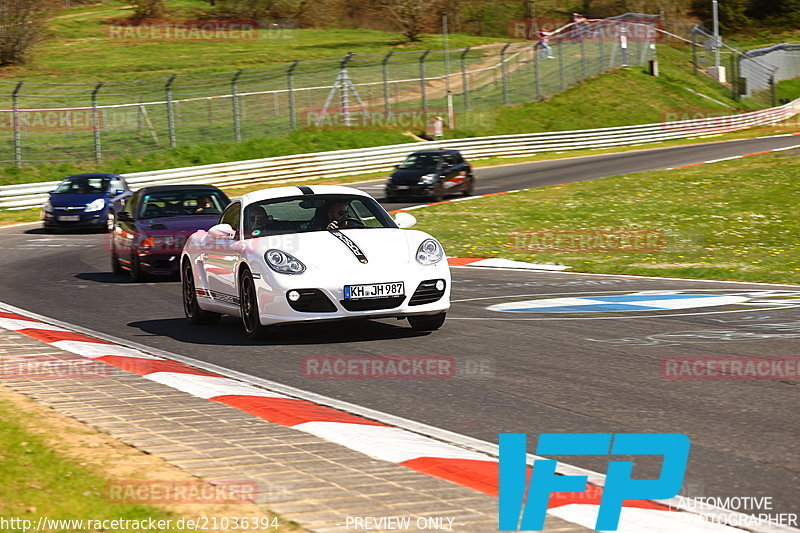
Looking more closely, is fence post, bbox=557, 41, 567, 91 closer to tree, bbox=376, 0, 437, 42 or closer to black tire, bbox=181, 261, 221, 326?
tree, bbox=376, 0, 437, 42

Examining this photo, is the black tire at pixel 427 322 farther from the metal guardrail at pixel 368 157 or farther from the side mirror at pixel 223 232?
the metal guardrail at pixel 368 157

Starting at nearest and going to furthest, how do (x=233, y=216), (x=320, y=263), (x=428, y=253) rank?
1. (x=320, y=263)
2. (x=428, y=253)
3. (x=233, y=216)

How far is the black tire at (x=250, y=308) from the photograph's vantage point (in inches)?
382

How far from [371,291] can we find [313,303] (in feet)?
1.67

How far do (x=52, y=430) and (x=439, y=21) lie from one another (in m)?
91.3

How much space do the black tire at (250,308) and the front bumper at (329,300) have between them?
0.48ft

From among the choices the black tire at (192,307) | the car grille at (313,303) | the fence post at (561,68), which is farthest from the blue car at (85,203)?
the fence post at (561,68)

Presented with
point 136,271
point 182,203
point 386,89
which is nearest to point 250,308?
point 136,271

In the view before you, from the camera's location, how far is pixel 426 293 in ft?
31.4

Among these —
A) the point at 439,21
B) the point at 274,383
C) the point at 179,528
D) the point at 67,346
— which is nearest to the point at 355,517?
the point at 179,528

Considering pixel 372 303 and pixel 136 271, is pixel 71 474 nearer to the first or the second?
pixel 372 303

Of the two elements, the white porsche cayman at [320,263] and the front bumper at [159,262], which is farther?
the front bumper at [159,262]

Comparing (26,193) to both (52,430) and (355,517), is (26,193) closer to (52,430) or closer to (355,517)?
(52,430)

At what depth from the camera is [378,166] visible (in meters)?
40.4
